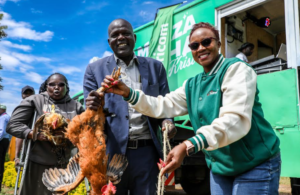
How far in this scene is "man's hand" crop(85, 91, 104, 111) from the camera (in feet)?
7.29

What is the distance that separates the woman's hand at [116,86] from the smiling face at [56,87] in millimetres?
1644

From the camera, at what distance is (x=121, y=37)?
2566 millimetres

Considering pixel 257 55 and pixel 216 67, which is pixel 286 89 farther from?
pixel 257 55

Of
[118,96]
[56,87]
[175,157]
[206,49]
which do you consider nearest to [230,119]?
[175,157]

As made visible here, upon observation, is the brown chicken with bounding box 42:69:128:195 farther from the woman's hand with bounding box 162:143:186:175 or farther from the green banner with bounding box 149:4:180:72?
the green banner with bounding box 149:4:180:72

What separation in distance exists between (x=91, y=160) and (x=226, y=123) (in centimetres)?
121

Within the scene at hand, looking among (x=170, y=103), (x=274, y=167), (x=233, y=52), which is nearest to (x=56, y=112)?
(x=170, y=103)

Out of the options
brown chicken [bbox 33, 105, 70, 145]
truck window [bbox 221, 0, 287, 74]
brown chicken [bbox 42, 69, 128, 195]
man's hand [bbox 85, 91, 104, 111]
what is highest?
truck window [bbox 221, 0, 287, 74]

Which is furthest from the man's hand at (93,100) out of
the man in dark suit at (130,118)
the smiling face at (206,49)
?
the smiling face at (206,49)

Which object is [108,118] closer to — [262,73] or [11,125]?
[11,125]

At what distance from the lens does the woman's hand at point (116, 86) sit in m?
2.19

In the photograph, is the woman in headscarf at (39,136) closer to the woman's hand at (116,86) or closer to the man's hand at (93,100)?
the man's hand at (93,100)

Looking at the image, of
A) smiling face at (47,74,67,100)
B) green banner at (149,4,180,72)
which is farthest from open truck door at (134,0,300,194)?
smiling face at (47,74,67,100)

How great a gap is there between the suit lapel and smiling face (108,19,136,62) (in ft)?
0.50
